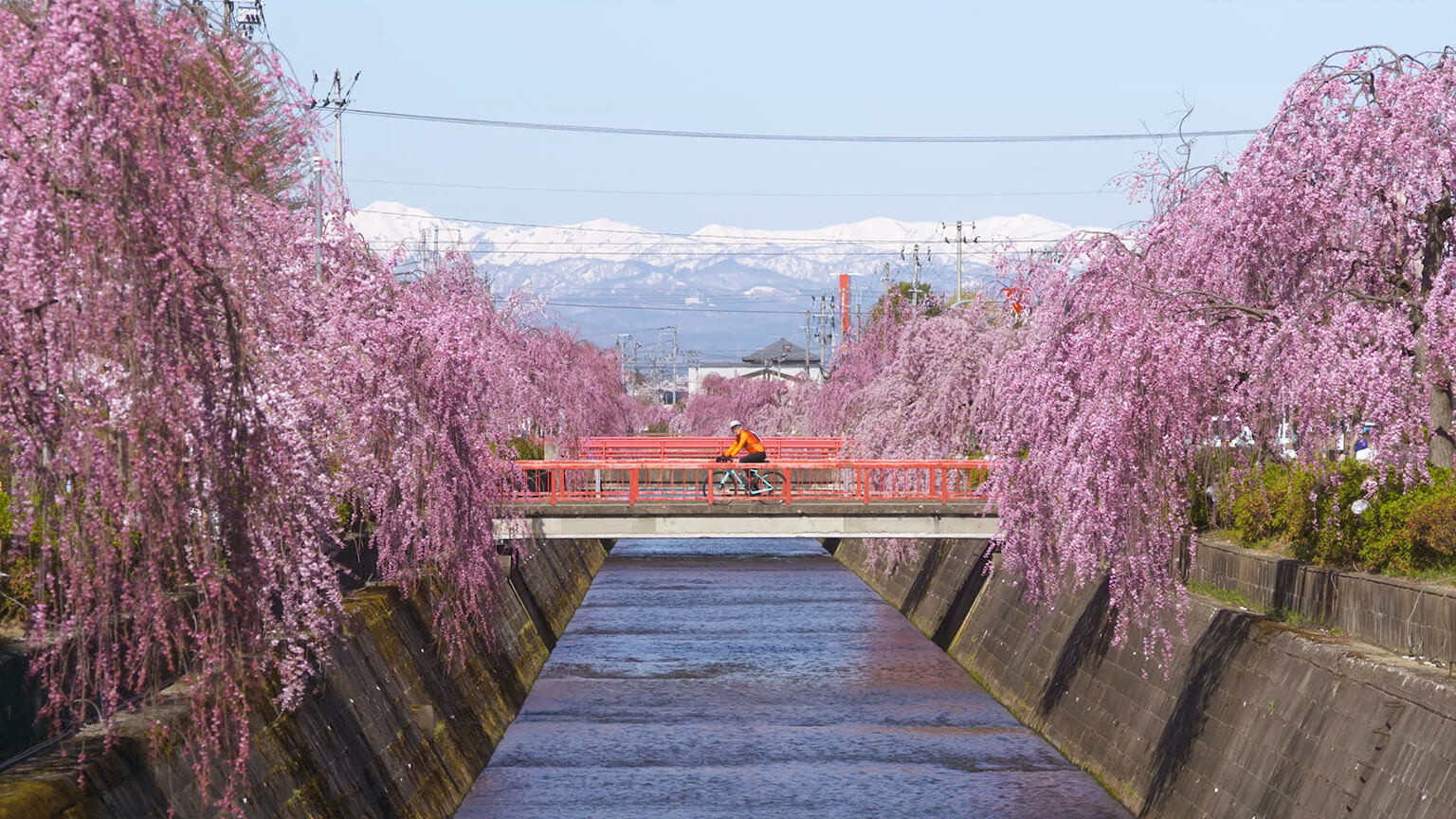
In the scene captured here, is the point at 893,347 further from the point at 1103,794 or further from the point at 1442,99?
the point at 1442,99

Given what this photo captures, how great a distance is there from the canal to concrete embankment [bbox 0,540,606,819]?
37.4 inches

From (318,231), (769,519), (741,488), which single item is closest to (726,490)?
(741,488)

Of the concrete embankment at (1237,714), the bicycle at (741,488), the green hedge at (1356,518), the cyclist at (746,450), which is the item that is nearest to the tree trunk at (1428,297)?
the green hedge at (1356,518)

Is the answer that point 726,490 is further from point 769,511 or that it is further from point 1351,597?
point 1351,597

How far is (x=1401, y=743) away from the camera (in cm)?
1655

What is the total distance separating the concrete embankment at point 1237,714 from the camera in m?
16.6

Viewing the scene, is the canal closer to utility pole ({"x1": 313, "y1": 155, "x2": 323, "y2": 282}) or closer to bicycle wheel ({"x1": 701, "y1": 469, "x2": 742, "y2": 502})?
bicycle wheel ({"x1": 701, "y1": 469, "x2": 742, "y2": 502})

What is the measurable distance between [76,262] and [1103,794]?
19.9 metres

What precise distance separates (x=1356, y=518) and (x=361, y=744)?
1298 centimetres

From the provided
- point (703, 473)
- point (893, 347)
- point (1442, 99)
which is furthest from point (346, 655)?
point (703, 473)

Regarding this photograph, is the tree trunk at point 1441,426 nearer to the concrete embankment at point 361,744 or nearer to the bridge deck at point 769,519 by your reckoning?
the bridge deck at point 769,519

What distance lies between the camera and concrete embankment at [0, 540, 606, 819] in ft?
44.9

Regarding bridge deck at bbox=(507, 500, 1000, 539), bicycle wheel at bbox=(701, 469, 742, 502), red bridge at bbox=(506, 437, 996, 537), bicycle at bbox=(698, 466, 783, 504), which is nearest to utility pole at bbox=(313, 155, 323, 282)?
red bridge at bbox=(506, 437, 996, 537)

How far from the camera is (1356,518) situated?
21.8 metres
